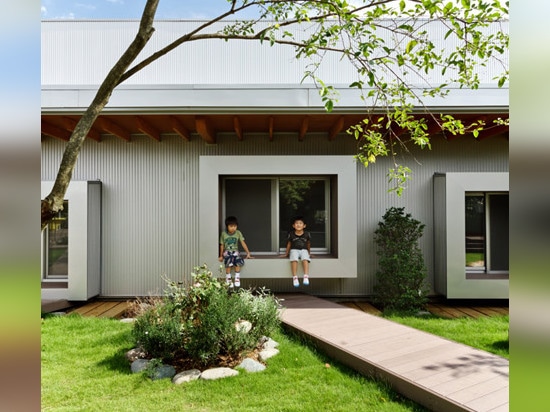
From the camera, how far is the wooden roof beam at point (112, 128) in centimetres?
675

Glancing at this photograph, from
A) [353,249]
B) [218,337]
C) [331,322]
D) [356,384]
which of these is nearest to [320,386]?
[356,384]

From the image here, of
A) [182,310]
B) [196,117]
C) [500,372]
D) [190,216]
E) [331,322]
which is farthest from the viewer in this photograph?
[190,216]

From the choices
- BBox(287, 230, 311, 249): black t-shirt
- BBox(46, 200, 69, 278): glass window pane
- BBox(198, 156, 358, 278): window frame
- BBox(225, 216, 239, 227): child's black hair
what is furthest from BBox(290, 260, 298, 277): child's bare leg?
BBox(46, 200, 69, 278): glass window pane

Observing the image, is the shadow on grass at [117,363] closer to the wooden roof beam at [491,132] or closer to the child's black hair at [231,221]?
the child's black hair at [231,221]

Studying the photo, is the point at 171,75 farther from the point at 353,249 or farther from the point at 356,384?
the point at 356,384

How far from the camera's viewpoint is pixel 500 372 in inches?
152

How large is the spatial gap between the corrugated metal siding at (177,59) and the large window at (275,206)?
2745mm

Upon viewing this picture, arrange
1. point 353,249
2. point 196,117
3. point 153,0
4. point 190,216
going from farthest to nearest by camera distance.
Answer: point 190,216 < point 353,249 < point 196,117 < point 153,0

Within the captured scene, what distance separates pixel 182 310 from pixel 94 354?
1389mm

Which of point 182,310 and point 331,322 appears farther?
point 331,322

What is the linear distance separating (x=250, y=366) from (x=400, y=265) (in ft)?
12.3

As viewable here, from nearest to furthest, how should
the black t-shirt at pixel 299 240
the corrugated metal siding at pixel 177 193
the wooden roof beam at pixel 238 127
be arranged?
the wooden roof beam at pixel 238 127, the black t-shirt at pixel 299 240, the corrugated metal siding at pixel 177 193

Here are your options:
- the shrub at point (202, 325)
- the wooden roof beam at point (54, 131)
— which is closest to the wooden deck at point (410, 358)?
the shrub at point (202, 325)

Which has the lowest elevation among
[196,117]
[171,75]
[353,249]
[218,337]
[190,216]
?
[218,337]
